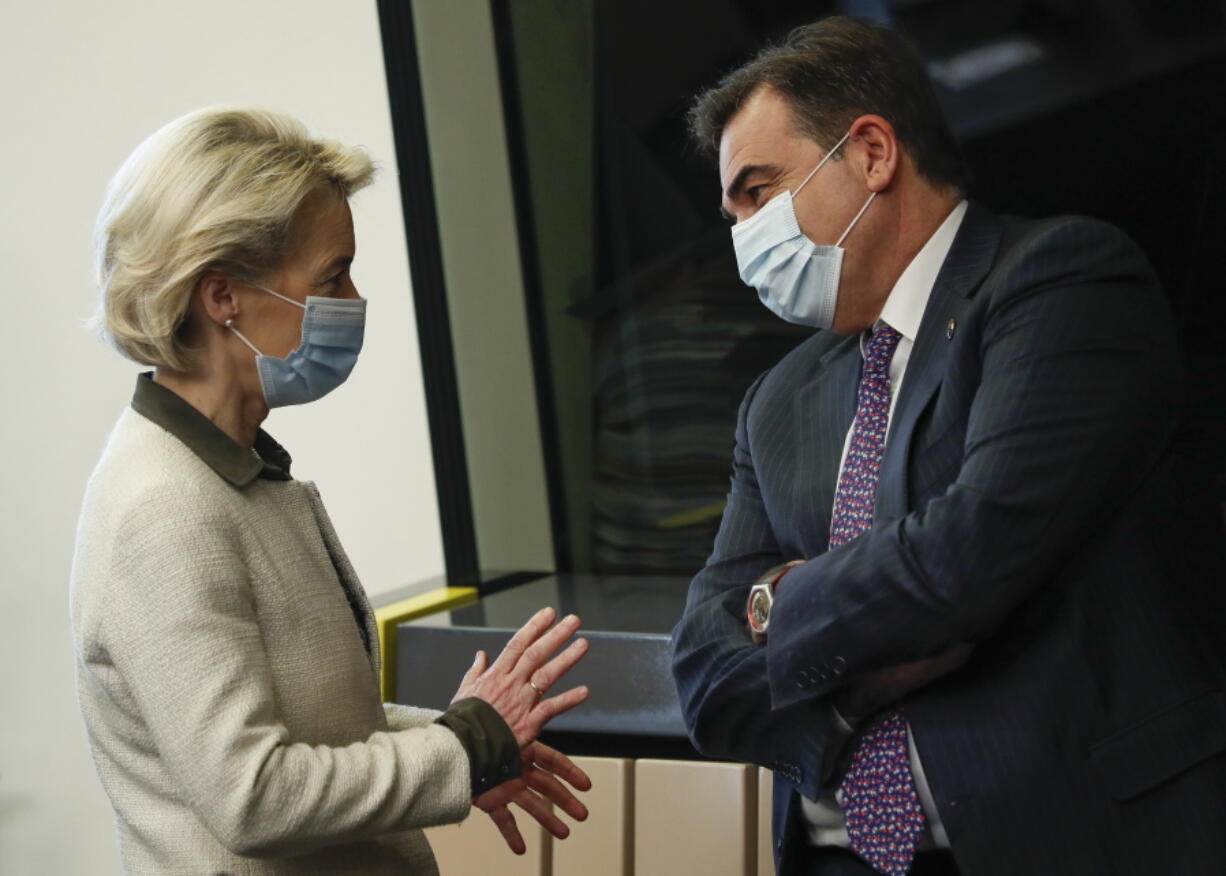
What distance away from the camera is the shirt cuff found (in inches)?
50.9

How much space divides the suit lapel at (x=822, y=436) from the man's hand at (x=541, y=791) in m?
0.36

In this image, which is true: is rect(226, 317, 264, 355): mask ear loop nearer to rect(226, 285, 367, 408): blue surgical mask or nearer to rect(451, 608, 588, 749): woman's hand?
rect(226, 285, 367, 408): blue surgical mask

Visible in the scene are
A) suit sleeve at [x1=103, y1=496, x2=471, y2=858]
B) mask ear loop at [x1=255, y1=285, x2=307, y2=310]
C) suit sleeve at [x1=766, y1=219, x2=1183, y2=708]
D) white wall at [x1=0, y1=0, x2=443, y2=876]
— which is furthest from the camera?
white wall at [x1=0, y1=0, x2=443, y2=876]

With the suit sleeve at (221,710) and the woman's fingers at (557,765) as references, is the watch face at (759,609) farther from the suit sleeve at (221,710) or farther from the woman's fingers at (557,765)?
the suit sleeve at (221,710)

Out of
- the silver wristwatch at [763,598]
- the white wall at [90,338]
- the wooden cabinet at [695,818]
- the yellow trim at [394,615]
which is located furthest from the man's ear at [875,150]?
the white wall at [90,338]

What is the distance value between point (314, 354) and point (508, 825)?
1.86ft

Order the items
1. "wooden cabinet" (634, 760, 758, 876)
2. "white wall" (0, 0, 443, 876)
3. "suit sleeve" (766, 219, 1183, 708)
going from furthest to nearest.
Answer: "white wall" (0, 0, 443, 876)
"wooden cabinet" (634, 760, 758, 876)
"suit sleeve" (766, 219, 1183, 708)

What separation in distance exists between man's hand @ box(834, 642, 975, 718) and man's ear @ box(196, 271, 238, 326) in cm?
72

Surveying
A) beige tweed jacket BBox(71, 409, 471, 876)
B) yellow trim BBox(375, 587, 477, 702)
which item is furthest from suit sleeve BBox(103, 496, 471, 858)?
yellow trim BBox(375, 587, 477, 702)

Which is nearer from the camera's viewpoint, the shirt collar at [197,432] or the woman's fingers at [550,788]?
the shirt collar at [197,432]

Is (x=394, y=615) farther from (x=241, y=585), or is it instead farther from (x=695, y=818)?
(x=241, y=585)

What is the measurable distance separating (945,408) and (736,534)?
36cm

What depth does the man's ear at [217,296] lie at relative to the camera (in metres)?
1.32

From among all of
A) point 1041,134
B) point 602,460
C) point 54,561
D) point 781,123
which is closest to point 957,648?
point 781,123
